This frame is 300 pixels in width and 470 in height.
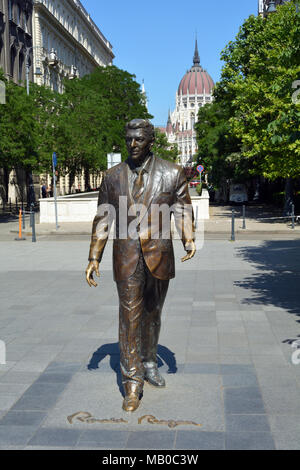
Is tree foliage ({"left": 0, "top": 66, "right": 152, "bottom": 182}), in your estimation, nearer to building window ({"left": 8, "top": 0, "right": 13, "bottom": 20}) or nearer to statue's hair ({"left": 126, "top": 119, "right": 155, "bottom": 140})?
building window ({"left": 8, "top": 0, "right": 13, "bottom": 20})

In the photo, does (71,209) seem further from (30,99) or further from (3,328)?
(3,328)

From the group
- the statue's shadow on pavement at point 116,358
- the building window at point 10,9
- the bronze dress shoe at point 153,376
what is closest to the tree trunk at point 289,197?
the statue's shadow on pavement at point 116,358

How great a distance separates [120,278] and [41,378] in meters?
1.48

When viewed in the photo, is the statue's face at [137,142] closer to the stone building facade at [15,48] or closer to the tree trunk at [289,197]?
the tree trunk at [289,197]

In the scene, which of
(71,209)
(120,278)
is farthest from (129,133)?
(71,209)

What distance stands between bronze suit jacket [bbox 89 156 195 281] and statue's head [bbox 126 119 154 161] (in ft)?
0.47

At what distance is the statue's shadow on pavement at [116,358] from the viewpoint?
19.6 feet

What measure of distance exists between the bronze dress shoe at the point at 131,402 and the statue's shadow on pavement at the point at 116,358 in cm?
72

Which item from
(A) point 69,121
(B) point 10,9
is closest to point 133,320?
(A) point 69,121

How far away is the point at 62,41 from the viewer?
64000mm

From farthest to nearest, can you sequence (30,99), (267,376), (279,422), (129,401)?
1. (30,99)
2. (267,376)
3. (129,401)
4. (279,422)

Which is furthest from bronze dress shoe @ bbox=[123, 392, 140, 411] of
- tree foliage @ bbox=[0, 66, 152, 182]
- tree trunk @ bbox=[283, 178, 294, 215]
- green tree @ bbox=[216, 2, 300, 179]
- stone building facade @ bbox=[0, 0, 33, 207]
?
stone building facade @ bbox=[0, 0, 33, 207]

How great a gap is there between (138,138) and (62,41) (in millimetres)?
63031

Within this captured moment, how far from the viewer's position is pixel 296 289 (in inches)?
399
